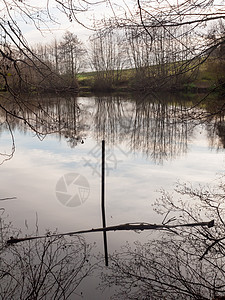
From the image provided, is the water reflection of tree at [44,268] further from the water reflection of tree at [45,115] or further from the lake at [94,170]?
the water reflection of tree at [45,115]

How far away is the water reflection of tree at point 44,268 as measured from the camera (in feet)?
13.4

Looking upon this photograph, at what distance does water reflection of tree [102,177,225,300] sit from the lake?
1.02 feet

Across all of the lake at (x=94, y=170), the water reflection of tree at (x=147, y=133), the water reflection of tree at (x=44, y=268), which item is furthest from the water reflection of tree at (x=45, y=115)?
the water reflection of tree at (x=147, y=133)

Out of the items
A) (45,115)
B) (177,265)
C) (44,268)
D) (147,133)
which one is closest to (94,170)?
(44,268)

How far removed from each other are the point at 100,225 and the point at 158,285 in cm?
210

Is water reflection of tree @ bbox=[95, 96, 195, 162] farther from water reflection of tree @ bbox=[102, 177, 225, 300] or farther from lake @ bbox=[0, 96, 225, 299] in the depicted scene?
water reflection of tree @ bbox=[102, 177, 225, 300]

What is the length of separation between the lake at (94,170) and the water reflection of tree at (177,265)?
→ 310mm

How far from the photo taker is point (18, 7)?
3.00 meters

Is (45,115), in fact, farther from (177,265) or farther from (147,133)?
(147,133)

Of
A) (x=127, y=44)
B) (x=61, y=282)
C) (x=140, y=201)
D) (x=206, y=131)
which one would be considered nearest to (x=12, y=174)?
(x=140, y=201)

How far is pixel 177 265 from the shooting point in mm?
4539

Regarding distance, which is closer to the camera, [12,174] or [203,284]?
[203,284]

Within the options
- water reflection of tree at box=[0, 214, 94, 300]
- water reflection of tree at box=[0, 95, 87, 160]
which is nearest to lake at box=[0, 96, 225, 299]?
water reflection of tree at box=[0, 95, 87, 160]

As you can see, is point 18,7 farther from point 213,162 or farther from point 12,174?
point 213,162
